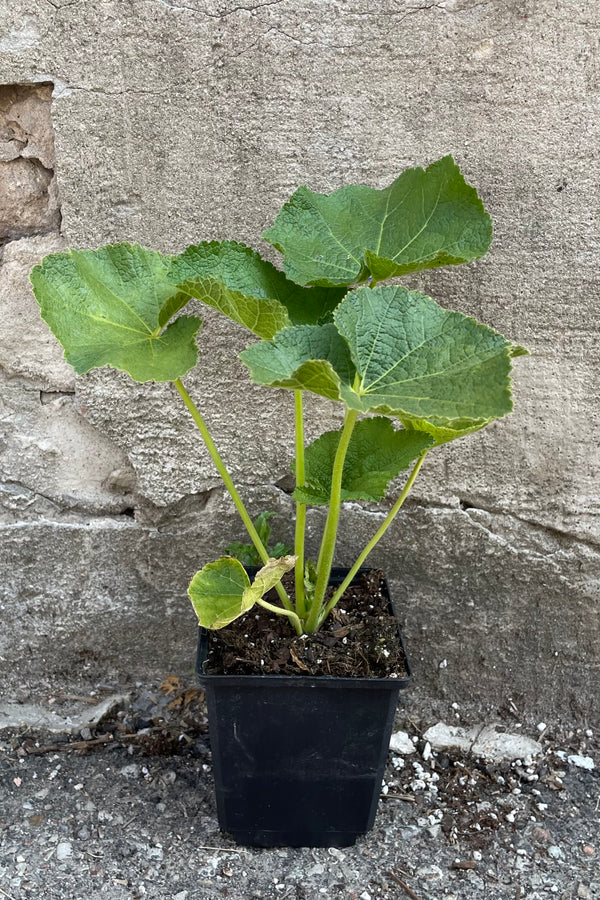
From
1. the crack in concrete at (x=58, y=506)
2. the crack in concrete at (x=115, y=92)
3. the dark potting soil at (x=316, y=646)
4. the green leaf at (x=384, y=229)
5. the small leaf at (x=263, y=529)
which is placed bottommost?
the dark potting soil at (x=316, y=646)

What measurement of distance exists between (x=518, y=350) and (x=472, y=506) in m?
0.56

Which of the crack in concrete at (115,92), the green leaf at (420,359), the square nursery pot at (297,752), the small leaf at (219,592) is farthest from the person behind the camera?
the crack in concrete at (115,92)

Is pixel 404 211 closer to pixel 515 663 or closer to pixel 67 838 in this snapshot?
pixel 515 663

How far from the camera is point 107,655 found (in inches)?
64.3

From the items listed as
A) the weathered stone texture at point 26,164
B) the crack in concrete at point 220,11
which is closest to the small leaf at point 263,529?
the weathered stone texture at point 26,164

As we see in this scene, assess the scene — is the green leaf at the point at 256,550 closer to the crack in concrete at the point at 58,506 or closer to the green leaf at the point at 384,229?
the crack in concrete at the point at 58,506

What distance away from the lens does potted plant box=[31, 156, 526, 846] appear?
1.02m

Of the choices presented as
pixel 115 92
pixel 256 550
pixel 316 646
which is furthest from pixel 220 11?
pixel 316 646

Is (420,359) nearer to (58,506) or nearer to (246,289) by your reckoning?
(246,289)

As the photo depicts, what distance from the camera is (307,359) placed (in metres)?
1.01

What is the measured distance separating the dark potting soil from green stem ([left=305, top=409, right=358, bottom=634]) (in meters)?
0.04

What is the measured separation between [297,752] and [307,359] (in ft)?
2.24

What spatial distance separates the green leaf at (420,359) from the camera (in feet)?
3.01

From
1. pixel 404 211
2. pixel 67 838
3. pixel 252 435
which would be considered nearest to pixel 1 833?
pixel 67 838
